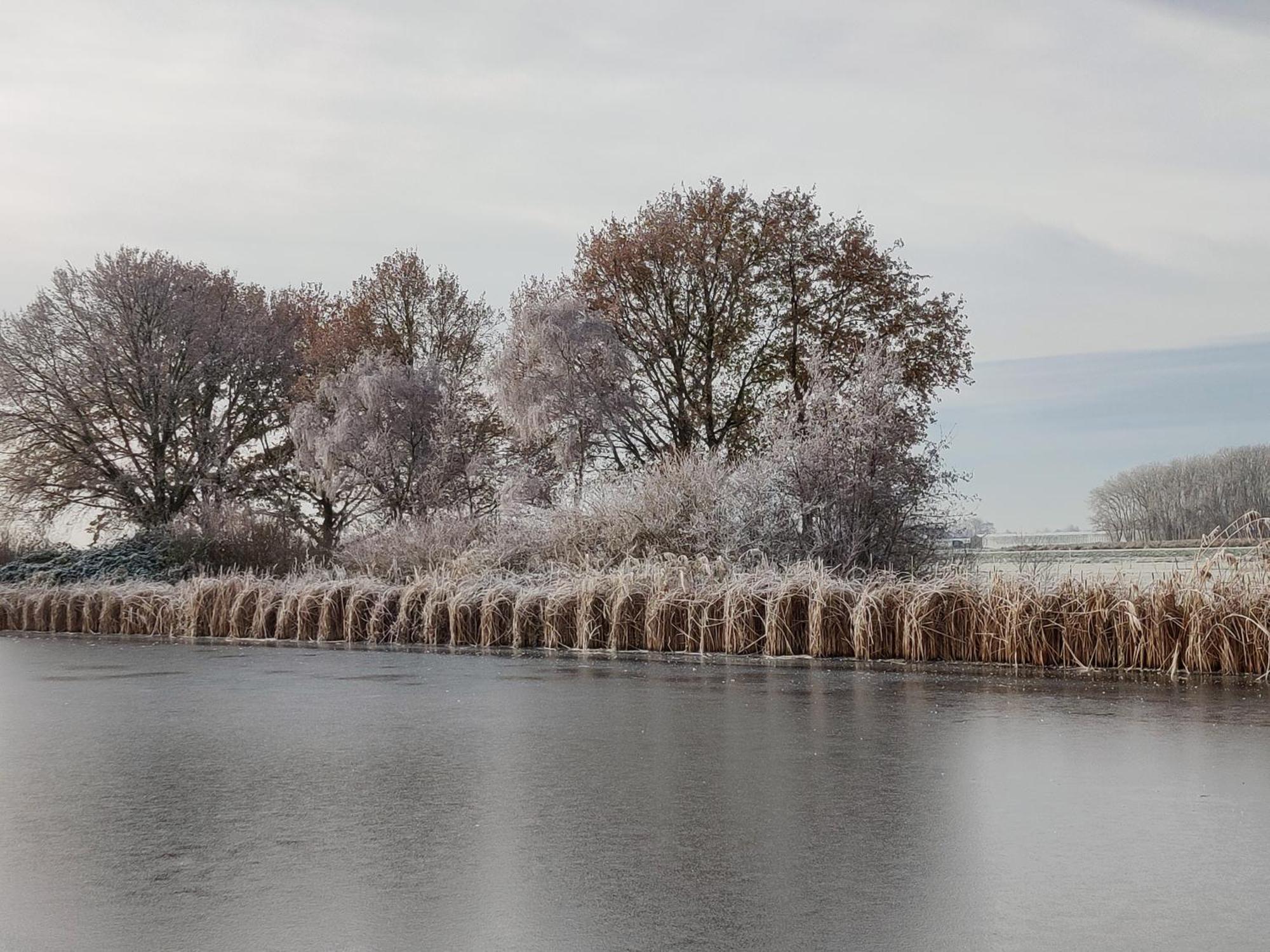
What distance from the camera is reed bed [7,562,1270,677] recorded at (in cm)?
1115

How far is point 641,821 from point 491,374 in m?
24.7

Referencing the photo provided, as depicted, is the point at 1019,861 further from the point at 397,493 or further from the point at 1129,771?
the point at 397,493

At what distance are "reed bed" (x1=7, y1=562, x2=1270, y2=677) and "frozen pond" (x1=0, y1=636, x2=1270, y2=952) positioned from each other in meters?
1.59

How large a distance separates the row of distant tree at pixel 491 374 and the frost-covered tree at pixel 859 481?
10.1 m

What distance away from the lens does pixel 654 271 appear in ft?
101

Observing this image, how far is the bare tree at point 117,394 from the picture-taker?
30.4m

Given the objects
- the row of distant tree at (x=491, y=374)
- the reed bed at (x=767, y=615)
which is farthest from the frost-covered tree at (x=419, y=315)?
the reed bed at (x=767, y=615)

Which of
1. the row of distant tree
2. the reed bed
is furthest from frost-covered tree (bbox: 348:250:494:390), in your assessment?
the reed bed

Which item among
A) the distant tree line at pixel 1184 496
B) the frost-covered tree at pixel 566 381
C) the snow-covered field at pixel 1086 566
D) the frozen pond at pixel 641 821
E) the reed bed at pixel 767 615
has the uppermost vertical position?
the frost-covered tree at pixel 566 381

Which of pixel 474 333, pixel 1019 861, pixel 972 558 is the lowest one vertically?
pixel 1019 861

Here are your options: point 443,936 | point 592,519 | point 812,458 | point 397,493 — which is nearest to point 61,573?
point 397,493

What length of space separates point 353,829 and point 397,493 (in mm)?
24574

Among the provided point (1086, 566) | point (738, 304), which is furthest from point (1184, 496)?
point (1086, 566)

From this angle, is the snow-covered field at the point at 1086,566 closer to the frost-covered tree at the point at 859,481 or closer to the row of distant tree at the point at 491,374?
the frost-covered tree at the point at 859,481
